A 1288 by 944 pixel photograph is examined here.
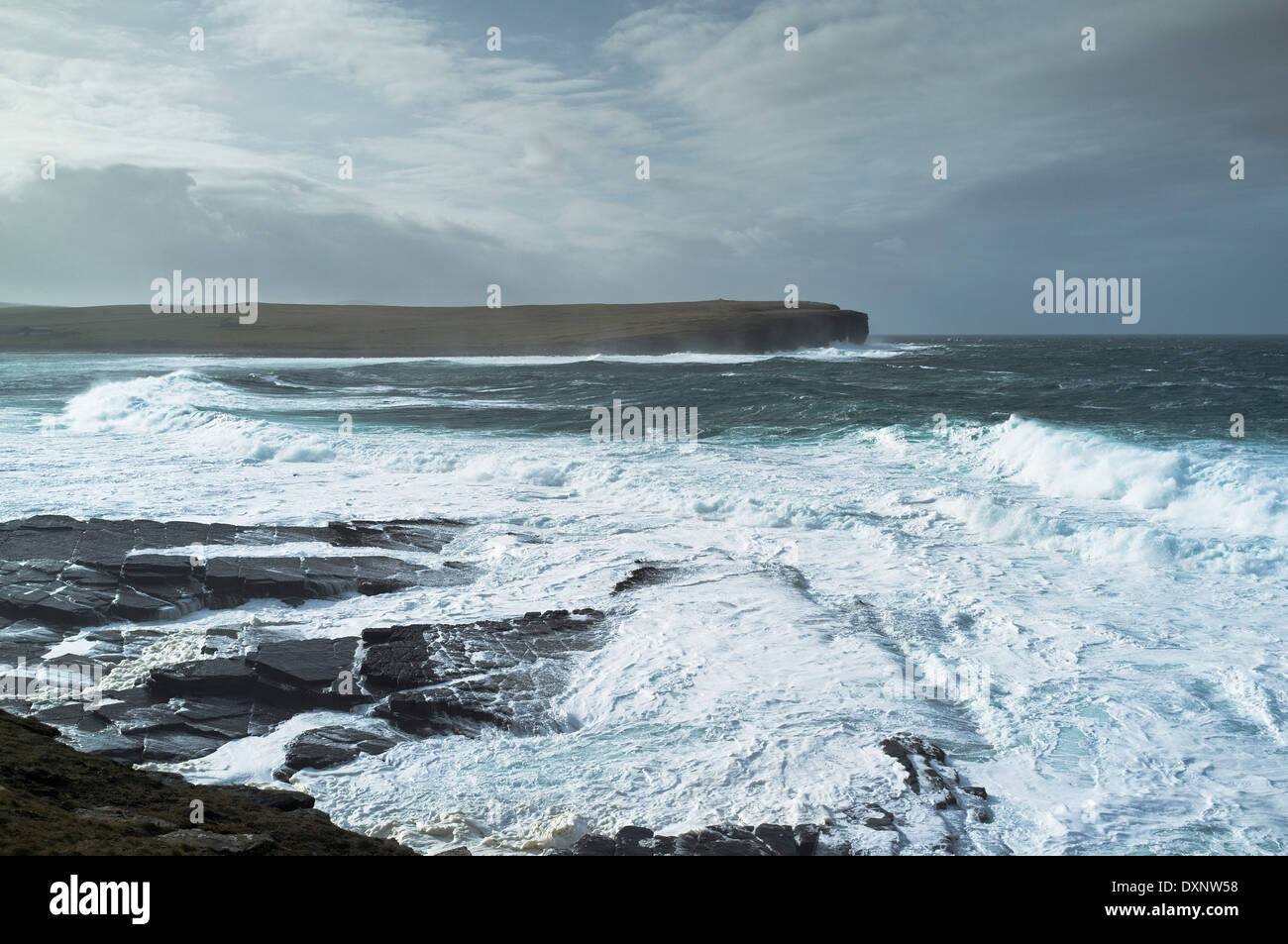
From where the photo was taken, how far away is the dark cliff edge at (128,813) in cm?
360

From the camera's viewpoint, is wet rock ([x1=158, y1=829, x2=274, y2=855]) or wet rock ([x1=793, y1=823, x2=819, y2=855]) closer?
wet rock ([x1=158, y1=829, x2=274, y2=855])

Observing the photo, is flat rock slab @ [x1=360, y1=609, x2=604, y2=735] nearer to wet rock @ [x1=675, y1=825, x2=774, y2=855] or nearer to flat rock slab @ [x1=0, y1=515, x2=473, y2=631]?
flat rock slab @ [x1=0, y1=515, x2=473, y2=631]

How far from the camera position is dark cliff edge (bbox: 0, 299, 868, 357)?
3098 inches

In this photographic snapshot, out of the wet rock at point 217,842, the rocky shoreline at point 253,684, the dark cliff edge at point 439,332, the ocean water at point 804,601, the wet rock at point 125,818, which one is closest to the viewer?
the wet rock at point 217,842

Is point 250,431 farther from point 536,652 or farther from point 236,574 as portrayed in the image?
point 536,652

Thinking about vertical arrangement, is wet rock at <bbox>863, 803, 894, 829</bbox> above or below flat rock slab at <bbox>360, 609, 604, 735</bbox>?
below

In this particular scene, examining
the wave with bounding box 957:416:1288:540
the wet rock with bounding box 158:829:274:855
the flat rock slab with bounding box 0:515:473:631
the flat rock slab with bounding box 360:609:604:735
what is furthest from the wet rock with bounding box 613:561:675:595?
the wave with bounding box 957:416:1288:540

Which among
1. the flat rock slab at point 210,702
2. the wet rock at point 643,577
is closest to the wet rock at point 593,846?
the flat rock slab at point 210,702

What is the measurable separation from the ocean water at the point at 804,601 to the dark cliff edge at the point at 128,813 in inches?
26.7

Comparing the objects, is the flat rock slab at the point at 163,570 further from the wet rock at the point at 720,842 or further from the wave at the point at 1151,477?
the wave at the point at 1151,477

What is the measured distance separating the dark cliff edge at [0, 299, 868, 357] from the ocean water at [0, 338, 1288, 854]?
178 feet

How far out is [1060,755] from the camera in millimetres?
6652

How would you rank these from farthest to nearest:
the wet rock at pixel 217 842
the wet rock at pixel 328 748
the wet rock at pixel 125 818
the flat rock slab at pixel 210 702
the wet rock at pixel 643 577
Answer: the wet rock at pixel 643 577, the flat rock slab at pixel 210 702, the wet rock at pixel 328 748, the wet rock at pixel 125 818, the wet rock at pixel 217 842

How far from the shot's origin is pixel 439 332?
99.9 metres
